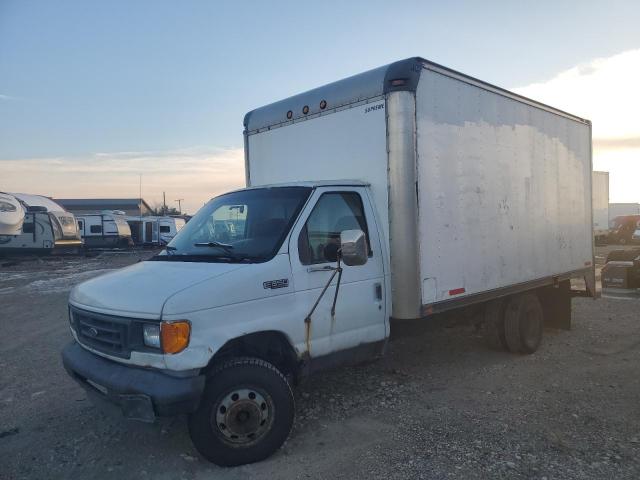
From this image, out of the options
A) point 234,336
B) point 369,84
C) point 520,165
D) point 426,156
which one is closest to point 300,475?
point 234,336

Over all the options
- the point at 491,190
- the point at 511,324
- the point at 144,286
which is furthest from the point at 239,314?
the point at 511,324

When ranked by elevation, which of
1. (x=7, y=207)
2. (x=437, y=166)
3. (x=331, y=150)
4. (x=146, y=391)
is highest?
(x=7, y=207)

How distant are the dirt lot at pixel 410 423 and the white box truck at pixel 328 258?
483mm

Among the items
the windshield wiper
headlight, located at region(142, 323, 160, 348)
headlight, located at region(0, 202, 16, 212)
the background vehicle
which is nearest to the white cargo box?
the windshield wiper

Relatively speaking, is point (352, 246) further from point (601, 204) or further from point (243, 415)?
point (601, 204)

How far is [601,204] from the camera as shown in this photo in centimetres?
2839

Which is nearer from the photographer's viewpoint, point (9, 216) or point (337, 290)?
point (337, 290)

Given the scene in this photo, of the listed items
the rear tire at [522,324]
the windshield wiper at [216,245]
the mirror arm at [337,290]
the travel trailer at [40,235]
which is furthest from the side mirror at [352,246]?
the travel trailer at [40,235]

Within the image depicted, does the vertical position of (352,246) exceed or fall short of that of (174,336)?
it exceeds it

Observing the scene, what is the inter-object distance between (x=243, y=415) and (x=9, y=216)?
67.1 feet

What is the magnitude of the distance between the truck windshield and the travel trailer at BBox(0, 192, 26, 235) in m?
18.6

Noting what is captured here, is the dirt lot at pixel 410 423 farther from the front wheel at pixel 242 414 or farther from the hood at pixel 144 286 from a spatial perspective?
the hood at pixel 144 286

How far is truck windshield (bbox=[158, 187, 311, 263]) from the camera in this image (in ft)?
13.9

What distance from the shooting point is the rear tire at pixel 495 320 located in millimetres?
6582
